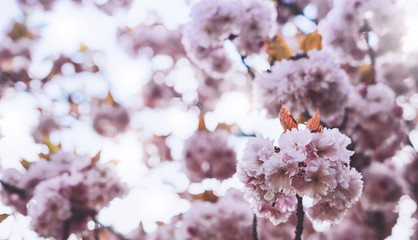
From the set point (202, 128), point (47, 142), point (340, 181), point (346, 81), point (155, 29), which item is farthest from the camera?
point (155, 29)

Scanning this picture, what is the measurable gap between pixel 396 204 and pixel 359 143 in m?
0.96

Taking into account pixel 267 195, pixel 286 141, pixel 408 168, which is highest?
pixel 408 168

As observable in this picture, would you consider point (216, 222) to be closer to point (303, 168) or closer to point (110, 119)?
point (303, 168)

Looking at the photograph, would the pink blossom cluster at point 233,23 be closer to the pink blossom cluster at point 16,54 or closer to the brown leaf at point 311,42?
the brown leaf at point 311,42

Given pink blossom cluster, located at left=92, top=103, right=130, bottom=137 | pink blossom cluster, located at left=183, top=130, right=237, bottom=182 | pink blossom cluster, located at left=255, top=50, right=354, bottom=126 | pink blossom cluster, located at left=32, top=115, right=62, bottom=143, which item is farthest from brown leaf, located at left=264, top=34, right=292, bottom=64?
pink blossom cluster, located at left=32, top=115, right=62, bottom=143

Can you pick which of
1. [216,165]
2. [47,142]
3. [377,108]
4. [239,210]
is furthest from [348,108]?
[47,142]

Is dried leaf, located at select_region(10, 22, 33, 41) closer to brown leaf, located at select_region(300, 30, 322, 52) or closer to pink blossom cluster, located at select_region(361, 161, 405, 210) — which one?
brown leaf, located at select_region(300, 30, 322, 52)

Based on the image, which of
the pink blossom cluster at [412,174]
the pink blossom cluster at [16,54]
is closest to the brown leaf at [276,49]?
the pink blossom cluster at [412,174]

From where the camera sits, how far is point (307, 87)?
1.97 metres

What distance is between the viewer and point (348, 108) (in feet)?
8.05

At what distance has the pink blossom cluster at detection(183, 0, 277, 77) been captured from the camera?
2.30 meters

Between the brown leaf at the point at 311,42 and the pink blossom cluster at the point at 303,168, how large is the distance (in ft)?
5.10

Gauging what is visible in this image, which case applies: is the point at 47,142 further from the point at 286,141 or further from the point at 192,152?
the point at 286,141

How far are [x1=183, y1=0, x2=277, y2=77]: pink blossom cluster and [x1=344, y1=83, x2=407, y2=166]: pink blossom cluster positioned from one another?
803 mm
